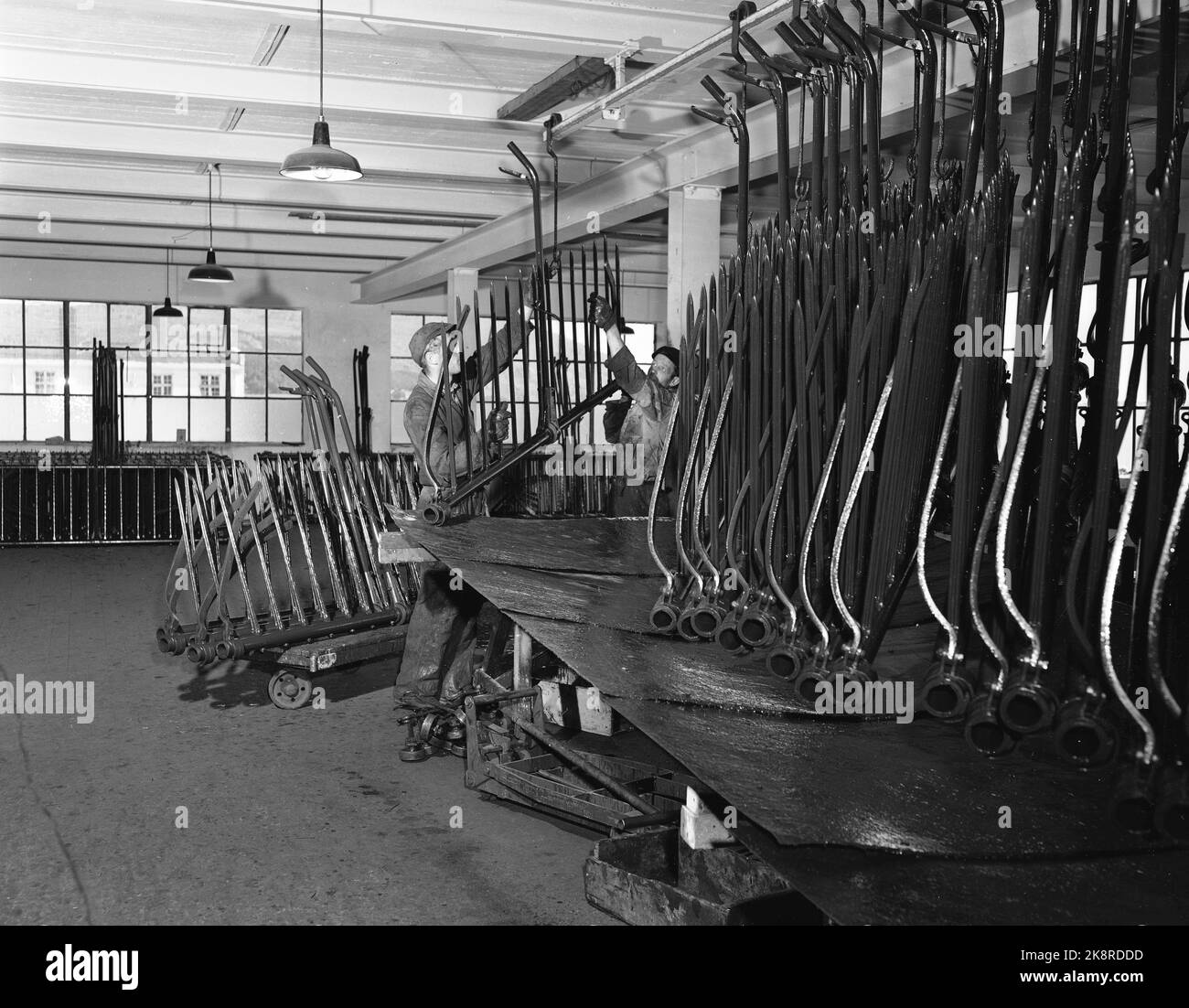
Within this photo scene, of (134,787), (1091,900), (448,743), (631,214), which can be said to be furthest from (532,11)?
(1091,900)

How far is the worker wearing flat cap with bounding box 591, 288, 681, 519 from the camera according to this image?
15.0ft

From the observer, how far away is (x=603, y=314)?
4.39 metres

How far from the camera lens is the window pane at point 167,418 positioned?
13.8 m

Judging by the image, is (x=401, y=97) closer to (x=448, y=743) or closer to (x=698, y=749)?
(x=448, y=743)

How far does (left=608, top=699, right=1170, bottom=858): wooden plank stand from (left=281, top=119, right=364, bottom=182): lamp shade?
418 cm

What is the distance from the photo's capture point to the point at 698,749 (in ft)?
5.67

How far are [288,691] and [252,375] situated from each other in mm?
9812

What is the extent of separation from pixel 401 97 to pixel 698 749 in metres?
5.81

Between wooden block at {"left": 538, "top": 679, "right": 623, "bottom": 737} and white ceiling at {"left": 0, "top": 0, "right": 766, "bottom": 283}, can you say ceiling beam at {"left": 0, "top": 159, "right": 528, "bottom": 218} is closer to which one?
white ceiling at {"left": 0, "top": 0, "right": 766, "bottom": 283}

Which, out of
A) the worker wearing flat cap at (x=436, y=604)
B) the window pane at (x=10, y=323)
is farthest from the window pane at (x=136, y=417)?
the worker wearing flat cap at (x=436, y=604)

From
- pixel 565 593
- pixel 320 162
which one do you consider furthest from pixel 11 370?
pixel 565 593

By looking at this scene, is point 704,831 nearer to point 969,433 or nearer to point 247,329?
point 969,433

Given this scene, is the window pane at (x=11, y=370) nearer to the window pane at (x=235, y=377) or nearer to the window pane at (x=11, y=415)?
the window pane at (x=11, y=415)

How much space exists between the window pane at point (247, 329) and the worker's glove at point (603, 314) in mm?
10715
